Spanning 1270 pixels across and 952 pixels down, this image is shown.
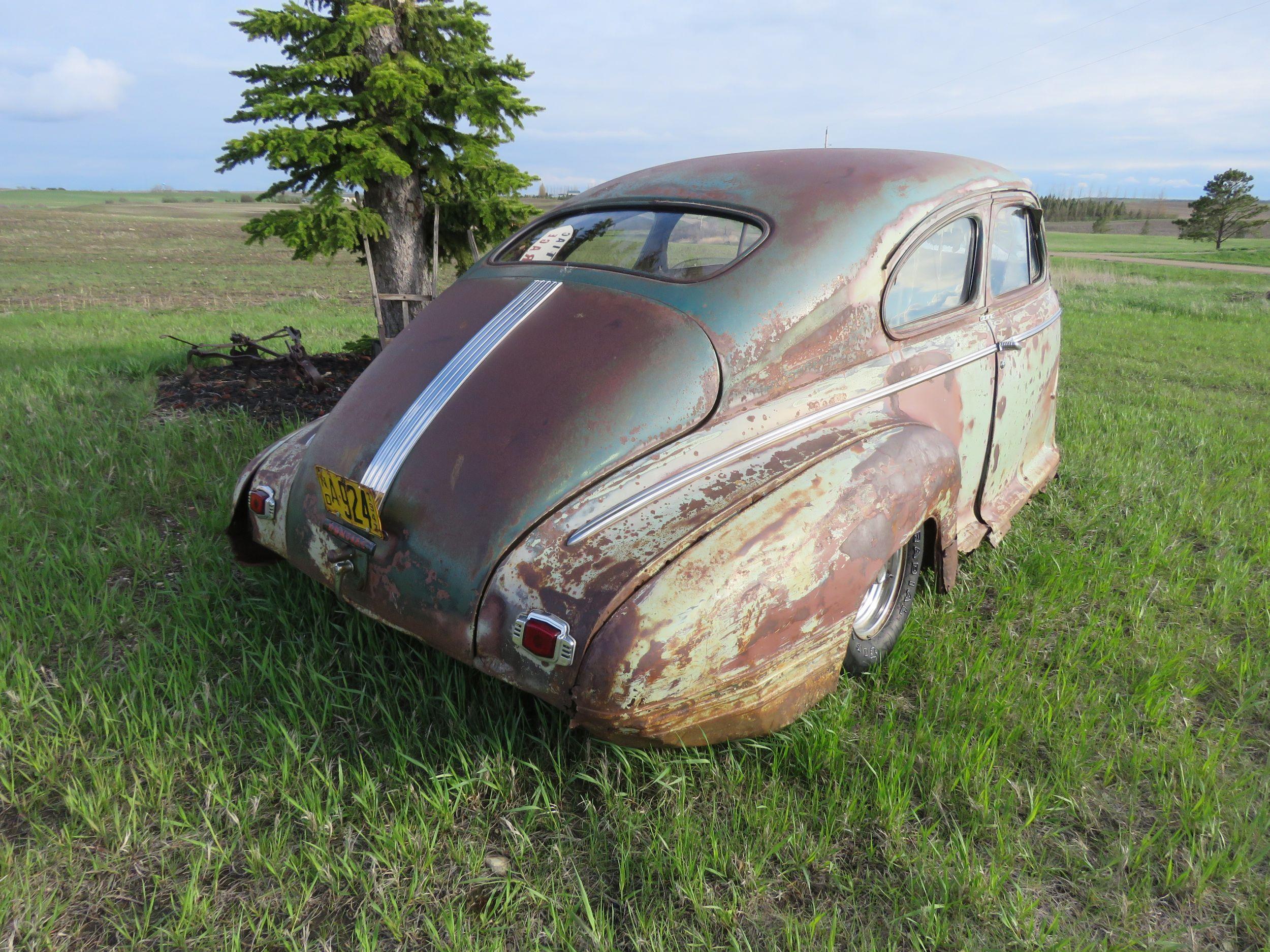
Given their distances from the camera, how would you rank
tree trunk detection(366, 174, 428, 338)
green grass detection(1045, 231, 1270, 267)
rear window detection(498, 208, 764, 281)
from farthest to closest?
green grass detection(1045, 231, 1270, 267) → tree trunk detection(366, 174, 428, 338) → rear window detection(498, 208, 764, 281)

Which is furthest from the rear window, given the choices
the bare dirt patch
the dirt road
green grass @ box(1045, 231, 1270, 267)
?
green grass @ box(1045, 231, 1270, 267)

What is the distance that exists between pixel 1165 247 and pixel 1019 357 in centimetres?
5603

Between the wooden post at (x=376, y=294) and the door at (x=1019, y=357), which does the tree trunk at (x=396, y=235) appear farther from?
the door at (x=1019, y=357)

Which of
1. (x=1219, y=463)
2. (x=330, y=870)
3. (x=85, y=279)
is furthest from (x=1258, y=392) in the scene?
(x=85, y=279)

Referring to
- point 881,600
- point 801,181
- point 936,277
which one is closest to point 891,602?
point 881,600

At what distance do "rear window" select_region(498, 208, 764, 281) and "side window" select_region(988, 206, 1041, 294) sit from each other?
1236 millimetres

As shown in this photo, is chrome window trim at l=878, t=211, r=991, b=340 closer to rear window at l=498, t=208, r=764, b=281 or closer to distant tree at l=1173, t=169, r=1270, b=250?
rear window at l=498, t=208, r=764, b=281

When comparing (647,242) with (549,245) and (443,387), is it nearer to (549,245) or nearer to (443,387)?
(549,245)

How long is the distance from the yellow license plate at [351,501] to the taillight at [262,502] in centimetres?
30

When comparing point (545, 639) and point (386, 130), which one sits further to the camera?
point (386, 130)

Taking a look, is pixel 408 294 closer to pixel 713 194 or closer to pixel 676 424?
pixel 713 194

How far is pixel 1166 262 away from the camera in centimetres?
3450

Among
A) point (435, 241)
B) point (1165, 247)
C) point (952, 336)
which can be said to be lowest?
point (952, 336)

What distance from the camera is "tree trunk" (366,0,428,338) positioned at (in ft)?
17.7
